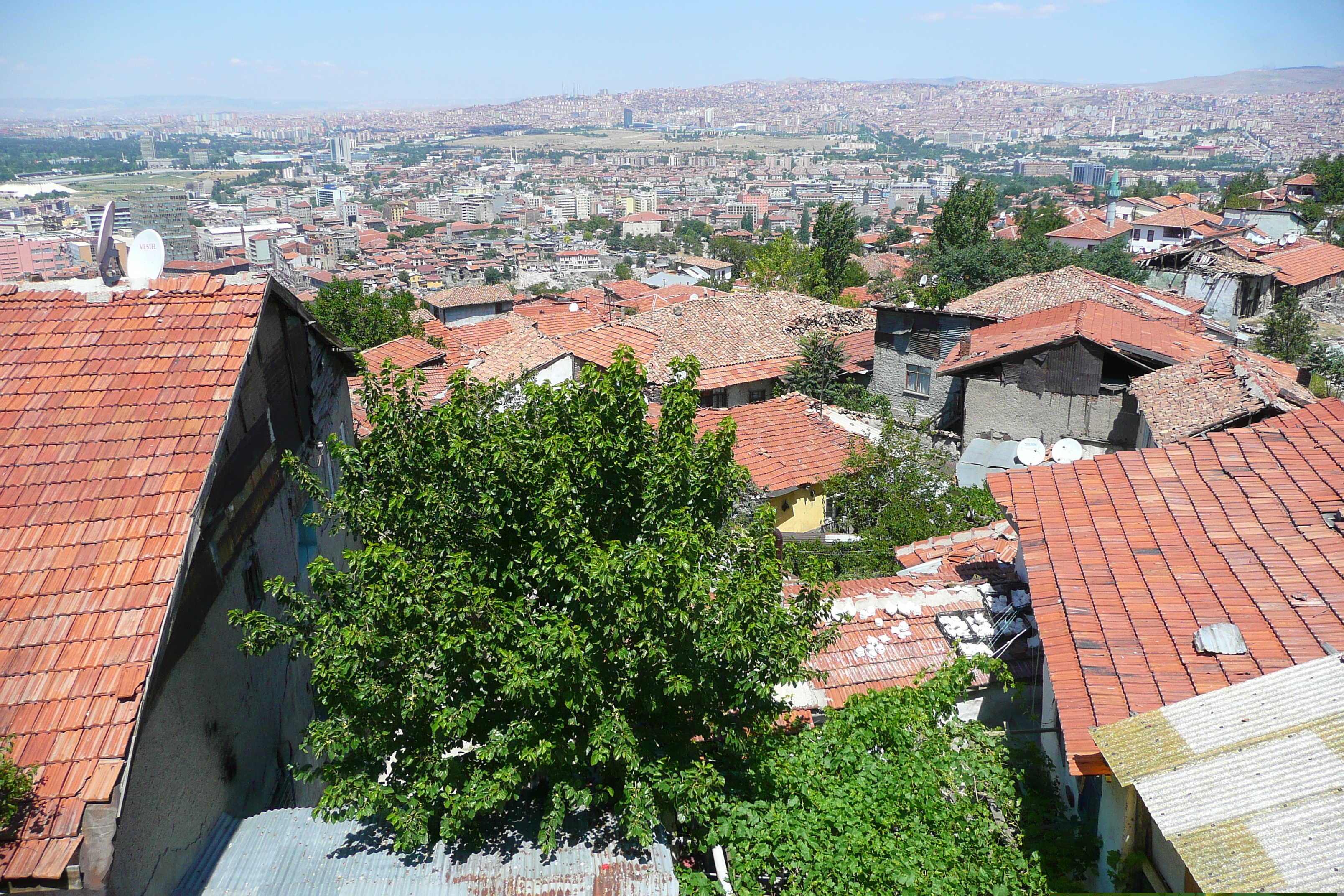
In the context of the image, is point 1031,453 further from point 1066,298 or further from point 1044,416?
point 1066,298

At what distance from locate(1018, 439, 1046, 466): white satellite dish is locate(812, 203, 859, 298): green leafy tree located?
30.6 meters

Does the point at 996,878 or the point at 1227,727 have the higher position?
the point at 1227,727

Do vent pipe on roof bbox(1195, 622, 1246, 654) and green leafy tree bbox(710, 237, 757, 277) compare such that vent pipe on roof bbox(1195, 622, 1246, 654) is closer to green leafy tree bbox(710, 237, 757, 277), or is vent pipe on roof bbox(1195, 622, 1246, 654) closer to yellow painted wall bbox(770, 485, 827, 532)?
yellow painted wall bbox(770, 485, 827, 532)

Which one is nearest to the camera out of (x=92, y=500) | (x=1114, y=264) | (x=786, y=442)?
(x=92, y=500)

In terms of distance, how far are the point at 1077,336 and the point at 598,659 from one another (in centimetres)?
1470

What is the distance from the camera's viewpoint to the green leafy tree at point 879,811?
18.1ft

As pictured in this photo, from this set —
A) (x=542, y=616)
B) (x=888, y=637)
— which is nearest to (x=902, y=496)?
(x=888, y=637)

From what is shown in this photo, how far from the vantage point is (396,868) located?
5.44 meters

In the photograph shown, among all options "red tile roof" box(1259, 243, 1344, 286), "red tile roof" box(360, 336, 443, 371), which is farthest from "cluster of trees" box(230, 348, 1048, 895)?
"red tile roof" box(1259, 243, 1344, 286)

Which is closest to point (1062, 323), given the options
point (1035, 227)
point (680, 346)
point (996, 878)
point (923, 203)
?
point (680, 346)

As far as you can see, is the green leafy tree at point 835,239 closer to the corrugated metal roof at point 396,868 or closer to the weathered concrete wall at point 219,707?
the weathered concrete wall at point 219,707

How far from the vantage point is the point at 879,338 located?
79.3 ft

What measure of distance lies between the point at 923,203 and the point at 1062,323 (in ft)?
516

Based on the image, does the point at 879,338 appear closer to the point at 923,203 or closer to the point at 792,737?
→ the point at 792,737
